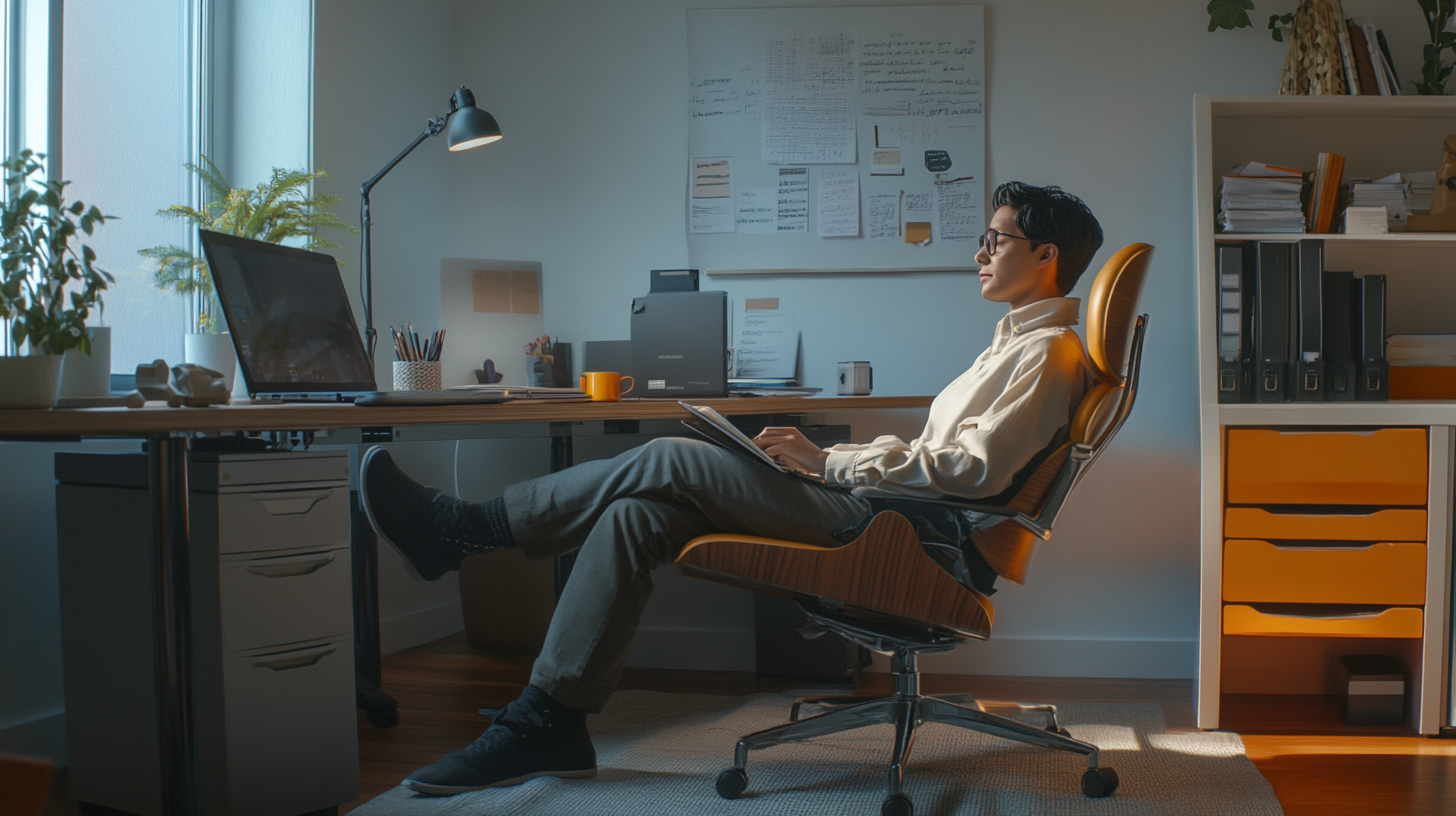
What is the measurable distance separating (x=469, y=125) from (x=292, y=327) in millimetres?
739

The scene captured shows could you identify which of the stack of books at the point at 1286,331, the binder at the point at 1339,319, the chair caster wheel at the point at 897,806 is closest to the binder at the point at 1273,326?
the stack of books at the point at 1286,331

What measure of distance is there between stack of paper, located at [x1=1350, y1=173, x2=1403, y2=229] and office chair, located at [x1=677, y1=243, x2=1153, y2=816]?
1166mm

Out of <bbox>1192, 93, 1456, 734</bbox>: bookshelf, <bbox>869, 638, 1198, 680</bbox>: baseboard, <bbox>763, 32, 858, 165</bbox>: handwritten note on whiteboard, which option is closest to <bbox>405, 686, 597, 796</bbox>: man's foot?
<bbox>869, 638, 1198, 680</bbox>: baseboard

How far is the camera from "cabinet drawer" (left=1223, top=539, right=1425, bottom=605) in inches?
88.6

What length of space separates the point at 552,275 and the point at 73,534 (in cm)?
162

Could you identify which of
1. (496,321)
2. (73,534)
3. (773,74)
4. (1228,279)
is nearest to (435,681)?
(496,321)

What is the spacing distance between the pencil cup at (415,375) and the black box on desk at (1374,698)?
7.35ft

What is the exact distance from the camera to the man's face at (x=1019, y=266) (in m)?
1.87

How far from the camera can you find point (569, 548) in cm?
176

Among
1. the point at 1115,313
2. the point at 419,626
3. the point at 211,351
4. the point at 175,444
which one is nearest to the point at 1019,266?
the point at 1115,313

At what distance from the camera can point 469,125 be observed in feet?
7.92

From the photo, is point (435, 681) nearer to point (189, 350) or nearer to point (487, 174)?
point (189, 350)

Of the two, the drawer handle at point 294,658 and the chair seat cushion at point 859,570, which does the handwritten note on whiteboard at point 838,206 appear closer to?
the chair seat cushion at point 859,570

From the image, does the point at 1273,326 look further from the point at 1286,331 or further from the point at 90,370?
the point at 90,370
